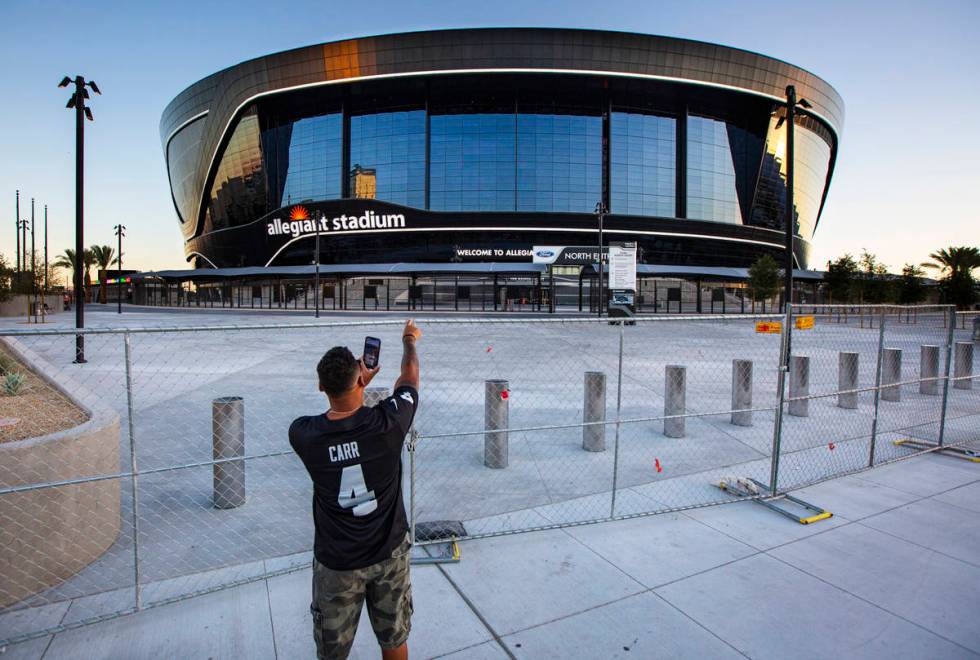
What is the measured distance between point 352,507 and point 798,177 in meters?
82.4

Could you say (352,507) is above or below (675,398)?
above

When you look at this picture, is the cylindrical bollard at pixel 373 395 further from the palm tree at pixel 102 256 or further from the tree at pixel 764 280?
the palm tree at pixel 102 256

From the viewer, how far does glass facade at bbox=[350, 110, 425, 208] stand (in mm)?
60094

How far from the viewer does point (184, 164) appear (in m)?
82.1

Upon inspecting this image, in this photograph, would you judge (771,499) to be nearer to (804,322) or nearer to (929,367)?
(804,322)

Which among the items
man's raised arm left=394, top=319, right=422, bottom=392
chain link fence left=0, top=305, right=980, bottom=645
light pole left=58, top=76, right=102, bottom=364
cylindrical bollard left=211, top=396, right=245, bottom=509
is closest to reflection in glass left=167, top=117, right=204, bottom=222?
light pole left=58, top=76, right=102, bottom=364

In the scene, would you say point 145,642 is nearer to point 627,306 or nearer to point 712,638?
point 712,638

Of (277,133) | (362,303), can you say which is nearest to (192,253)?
(277,133)

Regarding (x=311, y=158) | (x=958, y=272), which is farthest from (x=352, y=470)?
(x=311, y=158)

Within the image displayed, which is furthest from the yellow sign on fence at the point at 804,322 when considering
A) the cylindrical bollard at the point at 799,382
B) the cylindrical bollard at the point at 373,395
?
the cylindrical bollard at the point at 373,395

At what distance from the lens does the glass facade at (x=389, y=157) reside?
60094 mm

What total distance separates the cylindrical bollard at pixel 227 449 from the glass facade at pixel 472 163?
182 ft

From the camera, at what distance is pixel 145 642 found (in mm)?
3289

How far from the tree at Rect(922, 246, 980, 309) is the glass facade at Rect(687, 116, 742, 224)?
2158 cm
